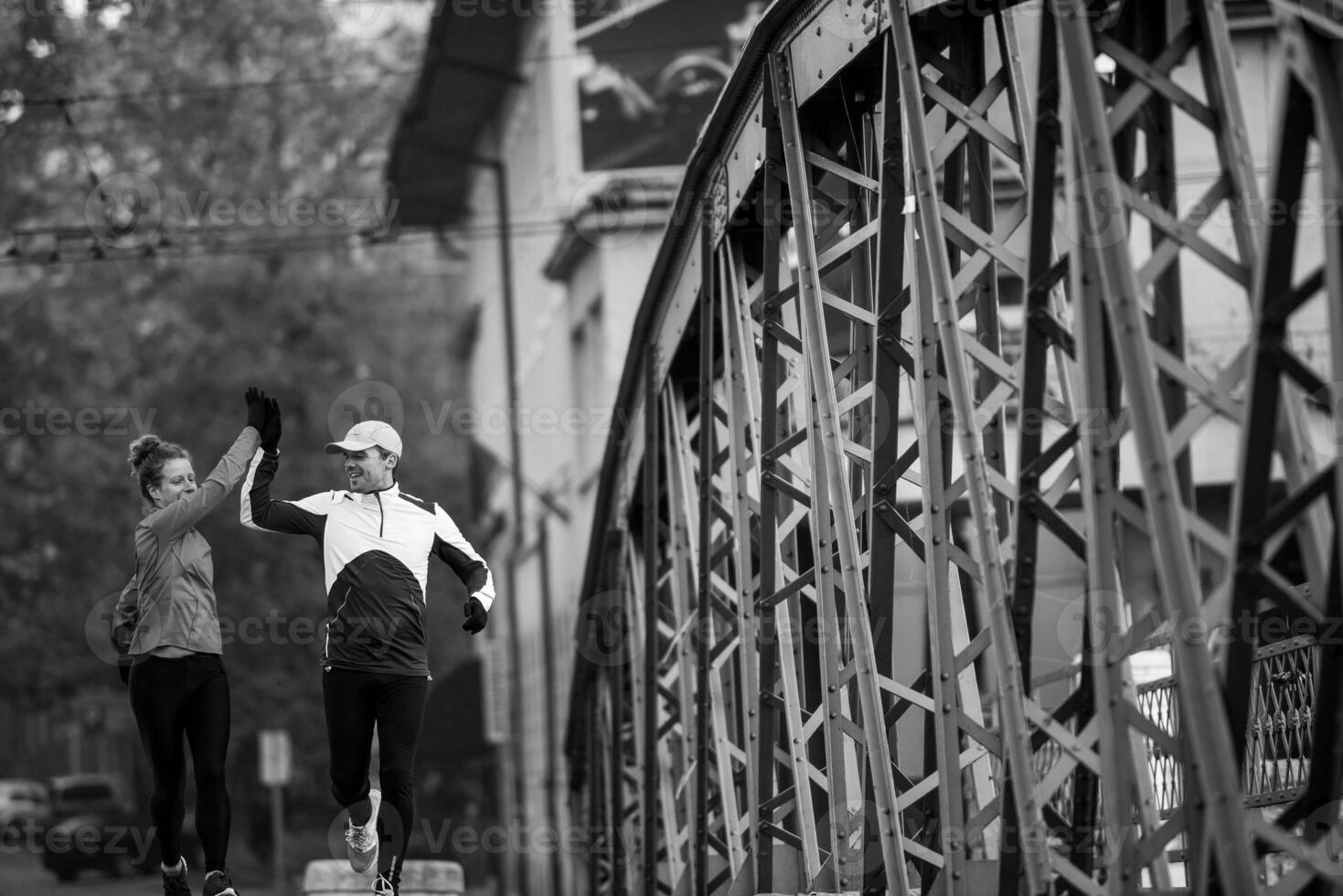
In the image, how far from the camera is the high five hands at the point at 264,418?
821 cm

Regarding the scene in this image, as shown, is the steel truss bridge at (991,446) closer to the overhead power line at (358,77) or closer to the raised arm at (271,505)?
the raised arm at (271,505)

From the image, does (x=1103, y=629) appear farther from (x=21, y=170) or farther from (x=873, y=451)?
(x=21, y=170)

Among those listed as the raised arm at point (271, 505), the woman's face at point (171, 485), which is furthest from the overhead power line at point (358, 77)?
the raised arm at point (271, 505)

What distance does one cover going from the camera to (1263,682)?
930cm

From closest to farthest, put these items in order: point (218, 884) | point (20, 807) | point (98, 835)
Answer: point (218, 884), point (98, 835), point (20, 807)

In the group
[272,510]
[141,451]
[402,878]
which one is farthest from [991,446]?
[402,878]

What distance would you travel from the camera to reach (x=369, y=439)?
820cm

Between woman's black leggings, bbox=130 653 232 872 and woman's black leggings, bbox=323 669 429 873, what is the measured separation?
466 mm

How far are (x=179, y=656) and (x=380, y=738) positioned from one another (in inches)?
33.9

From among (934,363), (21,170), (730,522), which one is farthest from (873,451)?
(21,170)

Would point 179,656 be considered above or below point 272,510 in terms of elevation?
below

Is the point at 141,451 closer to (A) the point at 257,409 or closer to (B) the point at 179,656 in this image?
(A) the point at 257,409

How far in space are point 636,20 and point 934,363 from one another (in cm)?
1770

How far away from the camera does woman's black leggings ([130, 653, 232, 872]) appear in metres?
8.09
